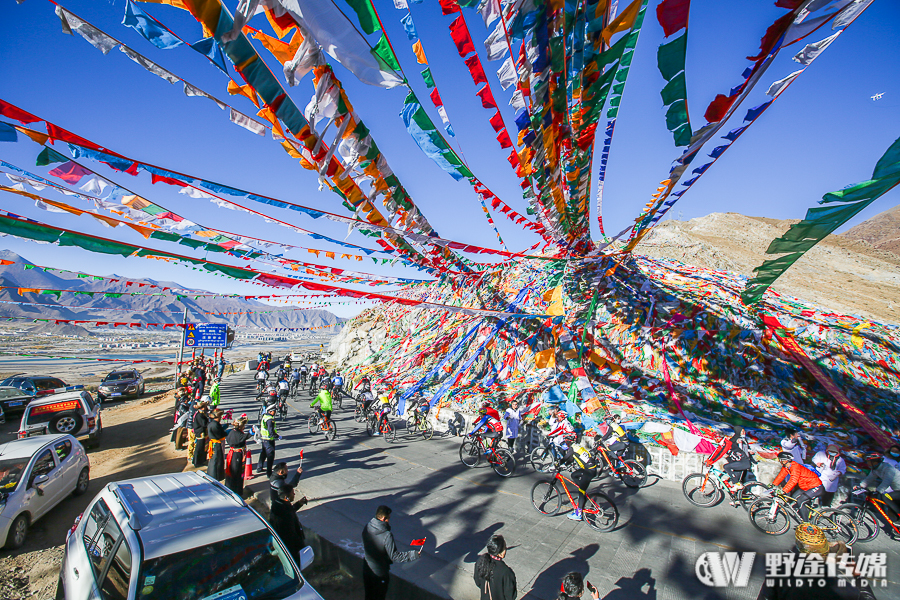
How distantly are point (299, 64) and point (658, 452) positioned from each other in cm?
1127

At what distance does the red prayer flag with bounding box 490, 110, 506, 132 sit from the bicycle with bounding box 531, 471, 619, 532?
6.76 metres

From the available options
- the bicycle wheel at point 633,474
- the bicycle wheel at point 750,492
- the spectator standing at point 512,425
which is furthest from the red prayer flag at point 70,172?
the bicycle wheel at point 750,492

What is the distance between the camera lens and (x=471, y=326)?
61.2 feet

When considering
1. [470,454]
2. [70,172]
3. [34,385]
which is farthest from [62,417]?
[470,454]

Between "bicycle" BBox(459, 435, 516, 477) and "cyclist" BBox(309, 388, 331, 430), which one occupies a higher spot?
"cyclist" BBox(309, 388, 331, 430)

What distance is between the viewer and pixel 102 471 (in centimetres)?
1023

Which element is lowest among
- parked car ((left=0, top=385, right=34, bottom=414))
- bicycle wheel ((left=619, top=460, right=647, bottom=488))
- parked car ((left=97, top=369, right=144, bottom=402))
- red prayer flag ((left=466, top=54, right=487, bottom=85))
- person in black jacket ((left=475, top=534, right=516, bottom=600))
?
parked car ((left=97, top=369, right=144, bottom=402))

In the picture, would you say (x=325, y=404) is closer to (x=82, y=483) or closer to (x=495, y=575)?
(x=82, y=483)

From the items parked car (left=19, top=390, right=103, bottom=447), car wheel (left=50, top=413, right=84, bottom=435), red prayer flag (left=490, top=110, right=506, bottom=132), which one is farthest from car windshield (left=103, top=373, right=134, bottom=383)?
red prayer flag (left=490, top=110, right=506, bottom=132)

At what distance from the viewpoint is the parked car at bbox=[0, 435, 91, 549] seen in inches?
246

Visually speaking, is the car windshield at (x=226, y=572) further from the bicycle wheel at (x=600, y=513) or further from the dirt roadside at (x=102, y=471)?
the bicycle wheel at (x=600, y=513)

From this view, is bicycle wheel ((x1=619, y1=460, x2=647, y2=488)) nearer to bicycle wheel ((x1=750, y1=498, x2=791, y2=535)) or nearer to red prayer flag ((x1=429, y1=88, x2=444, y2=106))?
bicycle wheel ((x1=750, y1=498, x2=791, y2=535))

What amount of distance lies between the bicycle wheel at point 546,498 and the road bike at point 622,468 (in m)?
2.14

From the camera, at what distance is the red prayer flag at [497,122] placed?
5.19 m
